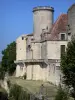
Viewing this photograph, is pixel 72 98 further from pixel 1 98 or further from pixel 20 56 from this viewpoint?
pixel 20 56

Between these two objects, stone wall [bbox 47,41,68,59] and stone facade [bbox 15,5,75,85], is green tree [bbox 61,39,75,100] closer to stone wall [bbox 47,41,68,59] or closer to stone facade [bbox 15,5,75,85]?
stone facade [bbox 15,5,75,85]

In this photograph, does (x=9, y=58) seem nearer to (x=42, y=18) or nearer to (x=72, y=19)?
(x=42, y=18)

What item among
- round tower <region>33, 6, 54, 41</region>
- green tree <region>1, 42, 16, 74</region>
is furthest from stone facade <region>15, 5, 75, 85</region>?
green tree <region>1, 42, 16, 74</region>

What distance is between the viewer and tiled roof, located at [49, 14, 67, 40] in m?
51.5

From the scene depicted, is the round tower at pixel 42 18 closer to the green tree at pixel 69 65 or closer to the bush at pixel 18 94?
the bush at pixel 18 94

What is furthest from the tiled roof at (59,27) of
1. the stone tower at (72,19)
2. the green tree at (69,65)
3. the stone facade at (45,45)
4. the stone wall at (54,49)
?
the green tree at (69,65)

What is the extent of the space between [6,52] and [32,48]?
92.3ft

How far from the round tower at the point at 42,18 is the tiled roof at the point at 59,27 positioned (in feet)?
6.88

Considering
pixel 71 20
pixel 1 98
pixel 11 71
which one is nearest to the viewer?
→ pixel 71 20

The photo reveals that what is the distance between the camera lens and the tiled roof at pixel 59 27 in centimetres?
5153

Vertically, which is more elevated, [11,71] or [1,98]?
[11,71]

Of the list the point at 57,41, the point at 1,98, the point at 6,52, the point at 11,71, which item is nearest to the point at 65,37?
the point at 57,41

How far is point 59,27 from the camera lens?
52.6 meters

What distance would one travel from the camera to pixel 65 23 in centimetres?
5241
